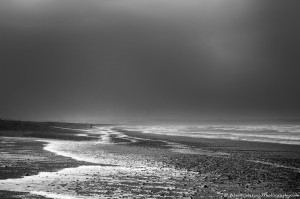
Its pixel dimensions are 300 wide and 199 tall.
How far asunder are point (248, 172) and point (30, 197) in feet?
43.5

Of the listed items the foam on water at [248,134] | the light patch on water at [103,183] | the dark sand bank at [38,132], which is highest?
the foam on water at [248,134]

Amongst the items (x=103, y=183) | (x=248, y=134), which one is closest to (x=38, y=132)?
(x=248, y=134)

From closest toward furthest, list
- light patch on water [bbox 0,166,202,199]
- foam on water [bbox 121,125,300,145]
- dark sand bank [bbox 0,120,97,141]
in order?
1. light patch on water [bbox 0,166,202,199]
2. foam on water [bbox 121,125,300,145]
3. dark sand bank [bbox 0,120,97,141]

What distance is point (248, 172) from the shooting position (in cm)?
2125

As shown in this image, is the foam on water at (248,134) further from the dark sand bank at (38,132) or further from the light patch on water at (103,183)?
the light patch on water at (103,183)

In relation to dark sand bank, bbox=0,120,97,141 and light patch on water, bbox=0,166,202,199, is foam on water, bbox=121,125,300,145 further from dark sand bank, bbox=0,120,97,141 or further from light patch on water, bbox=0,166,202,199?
light patch on water, bbox=0,166,202,199

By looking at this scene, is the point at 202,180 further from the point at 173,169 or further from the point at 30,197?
the point at 30,197

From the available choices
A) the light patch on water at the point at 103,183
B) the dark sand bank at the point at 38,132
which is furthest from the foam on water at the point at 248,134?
the light patch on water at the point at 103,183

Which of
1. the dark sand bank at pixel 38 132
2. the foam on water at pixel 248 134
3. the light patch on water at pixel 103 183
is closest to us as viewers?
the light patch on water at pixel 103 183

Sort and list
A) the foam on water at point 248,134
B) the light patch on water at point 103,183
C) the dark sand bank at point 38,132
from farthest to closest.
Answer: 1. the dark sand bank at point 38,132
2. the foam on water at point 248,134
3. the light patch on water at point 103,183

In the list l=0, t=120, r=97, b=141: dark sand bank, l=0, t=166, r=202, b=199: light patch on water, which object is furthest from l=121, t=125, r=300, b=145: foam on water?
l=0, t=166, r=202, b=199: light patch on water

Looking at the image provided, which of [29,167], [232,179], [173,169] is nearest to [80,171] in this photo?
[29,167]

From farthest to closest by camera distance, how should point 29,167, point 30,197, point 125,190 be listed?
point 29,167
point 125,190
point 30,197

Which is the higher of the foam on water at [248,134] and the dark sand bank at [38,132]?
the foam on water at [248,134]
